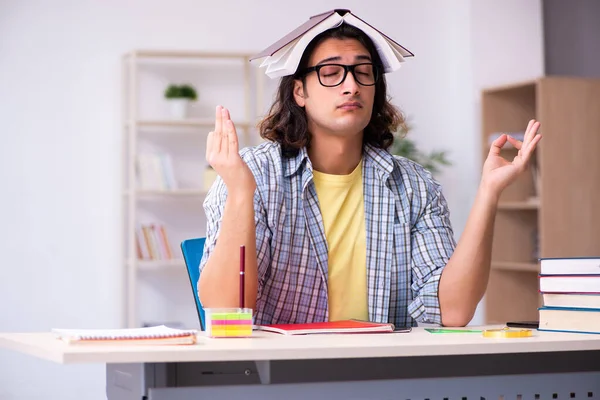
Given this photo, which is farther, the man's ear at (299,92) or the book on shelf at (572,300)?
the man's ear at (299,92)

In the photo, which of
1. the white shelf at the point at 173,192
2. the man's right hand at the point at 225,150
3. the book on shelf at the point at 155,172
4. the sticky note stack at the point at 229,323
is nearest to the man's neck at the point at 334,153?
the man's right hand at the point at 225,150

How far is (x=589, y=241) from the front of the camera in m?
4.88

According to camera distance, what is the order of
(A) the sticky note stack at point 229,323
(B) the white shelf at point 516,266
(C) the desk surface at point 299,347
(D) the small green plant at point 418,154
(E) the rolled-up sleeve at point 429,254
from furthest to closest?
1. (D) the small green plant at point 418,154
2. (B) the white shelf at point 516,266
3. (E) the rolled-up sleeve at point 429,254
4. (A) the sticky note stack at point 229,323
5. (C) the desk surface at point 299,347

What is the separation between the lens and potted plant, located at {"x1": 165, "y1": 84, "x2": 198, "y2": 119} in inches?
193

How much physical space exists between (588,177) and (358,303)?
9.68 ft

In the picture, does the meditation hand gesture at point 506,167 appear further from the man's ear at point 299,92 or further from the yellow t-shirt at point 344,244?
the man's ear at point 299,92

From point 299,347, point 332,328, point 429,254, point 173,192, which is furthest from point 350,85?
point 173,192

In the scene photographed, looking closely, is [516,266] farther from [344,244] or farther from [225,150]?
[225,150]

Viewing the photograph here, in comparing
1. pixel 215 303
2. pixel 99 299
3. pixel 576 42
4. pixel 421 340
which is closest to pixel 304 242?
pixel 215 303

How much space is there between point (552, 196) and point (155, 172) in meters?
2.15

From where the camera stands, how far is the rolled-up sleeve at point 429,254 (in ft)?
7.32

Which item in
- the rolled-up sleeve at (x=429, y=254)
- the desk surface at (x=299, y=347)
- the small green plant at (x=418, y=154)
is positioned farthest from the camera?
the small green plant at (x=418, y=154)

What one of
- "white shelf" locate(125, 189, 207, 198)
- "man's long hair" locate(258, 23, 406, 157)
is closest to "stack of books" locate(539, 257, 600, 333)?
"man's long hair" locate(258, 23, 406, 157)

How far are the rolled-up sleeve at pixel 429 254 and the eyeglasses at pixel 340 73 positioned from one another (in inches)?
13.7
